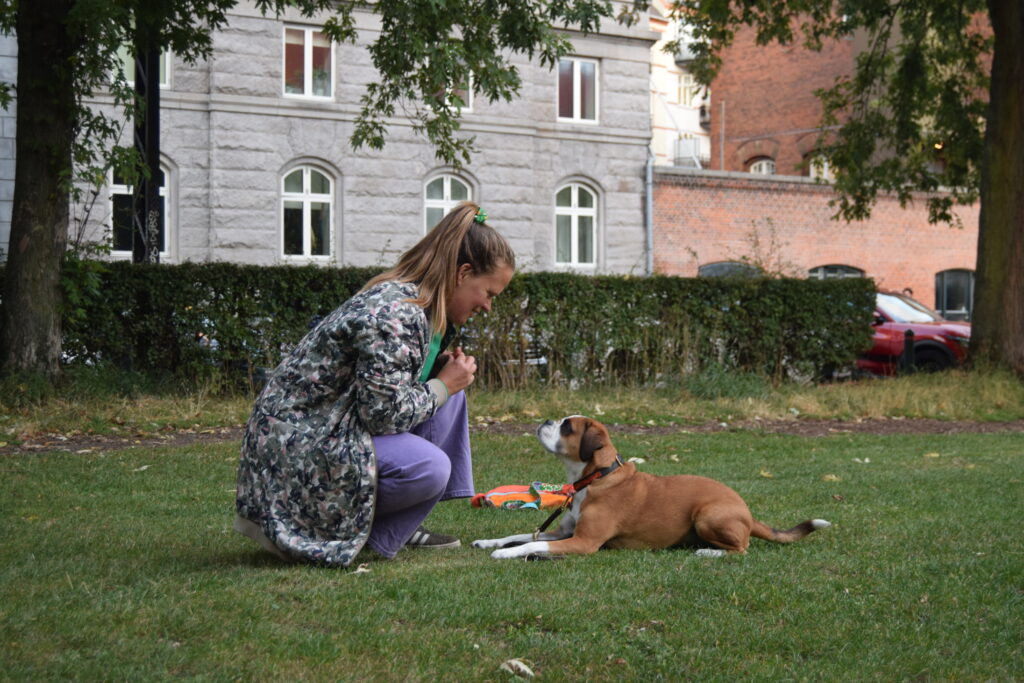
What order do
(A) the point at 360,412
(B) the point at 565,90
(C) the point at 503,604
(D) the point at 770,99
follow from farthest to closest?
1. (D) the point at 770,99
2. (B) the point at 565,90
3. (A) the point at 360,412
4. (C) the point at 503,604

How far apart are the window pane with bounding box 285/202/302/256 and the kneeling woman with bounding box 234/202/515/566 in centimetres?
1996

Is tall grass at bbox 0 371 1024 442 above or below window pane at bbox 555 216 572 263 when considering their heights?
below

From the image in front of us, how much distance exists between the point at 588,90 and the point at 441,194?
5.02 m

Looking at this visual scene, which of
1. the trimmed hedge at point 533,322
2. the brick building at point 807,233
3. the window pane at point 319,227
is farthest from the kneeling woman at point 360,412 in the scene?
the window pane at point 319,227

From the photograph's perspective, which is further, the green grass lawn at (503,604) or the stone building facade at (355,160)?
the stone building facade at (355,160)

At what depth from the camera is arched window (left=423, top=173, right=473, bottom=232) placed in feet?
85.1

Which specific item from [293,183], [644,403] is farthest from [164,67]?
[644,403]

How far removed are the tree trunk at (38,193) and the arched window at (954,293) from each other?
29011 mm

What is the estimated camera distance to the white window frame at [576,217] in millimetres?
27656

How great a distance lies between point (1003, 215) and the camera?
1603cm

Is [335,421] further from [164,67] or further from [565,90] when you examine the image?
[565,90]

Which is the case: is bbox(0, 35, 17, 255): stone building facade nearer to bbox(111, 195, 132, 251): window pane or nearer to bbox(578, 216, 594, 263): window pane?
bbox(111, 195, 132, 251): window pane

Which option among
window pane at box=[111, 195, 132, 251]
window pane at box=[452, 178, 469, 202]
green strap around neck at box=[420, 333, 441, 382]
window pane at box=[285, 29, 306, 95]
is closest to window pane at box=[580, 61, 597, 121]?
window pane at box=[452, 178, 469, 202]

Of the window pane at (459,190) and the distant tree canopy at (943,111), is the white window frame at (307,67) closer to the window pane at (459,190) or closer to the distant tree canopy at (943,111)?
the window pane at (459,190)
